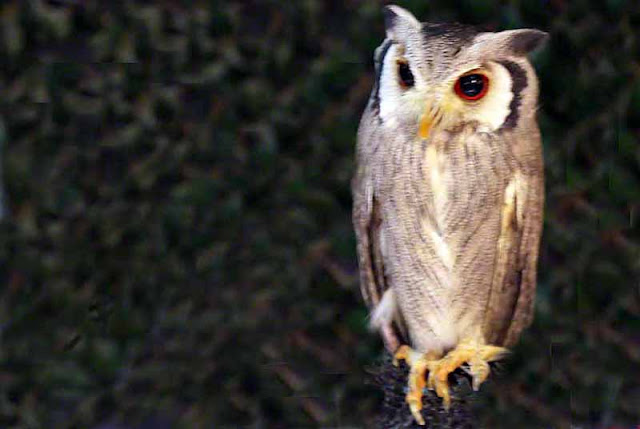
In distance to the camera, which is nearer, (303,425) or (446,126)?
(446,126)

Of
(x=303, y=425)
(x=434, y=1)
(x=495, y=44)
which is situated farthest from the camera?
(x=303, y=425)

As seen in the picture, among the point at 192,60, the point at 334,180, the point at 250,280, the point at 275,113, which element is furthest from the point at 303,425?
the point at 192,60

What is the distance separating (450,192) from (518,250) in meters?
0.12

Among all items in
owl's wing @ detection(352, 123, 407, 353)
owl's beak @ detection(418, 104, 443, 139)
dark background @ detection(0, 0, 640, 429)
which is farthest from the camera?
dark background @ detection(0, 0, 640, 429)

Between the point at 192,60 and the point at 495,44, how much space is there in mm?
587

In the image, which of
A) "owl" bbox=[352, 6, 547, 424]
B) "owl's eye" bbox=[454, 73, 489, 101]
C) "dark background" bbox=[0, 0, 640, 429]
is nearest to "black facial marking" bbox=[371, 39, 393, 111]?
"owl" bbox=[352, 6, 547, 424]

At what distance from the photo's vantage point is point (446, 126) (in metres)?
0.87

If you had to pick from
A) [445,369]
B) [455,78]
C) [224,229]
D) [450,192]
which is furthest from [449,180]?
[224,229]

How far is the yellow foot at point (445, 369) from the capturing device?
0.93 m

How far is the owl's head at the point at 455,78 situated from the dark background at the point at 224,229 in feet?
1.11

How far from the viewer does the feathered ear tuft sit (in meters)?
0.89

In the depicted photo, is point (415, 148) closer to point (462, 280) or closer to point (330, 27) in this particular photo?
point (462, 280)

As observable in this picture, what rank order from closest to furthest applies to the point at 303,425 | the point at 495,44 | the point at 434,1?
the point at 495,44
the point at 434,1
the point at 303,425

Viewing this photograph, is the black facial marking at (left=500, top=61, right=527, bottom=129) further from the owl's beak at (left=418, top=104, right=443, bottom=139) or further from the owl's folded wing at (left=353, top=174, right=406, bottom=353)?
the owl's folded wing at (left=353, top=174, right=406, bottom=353)
